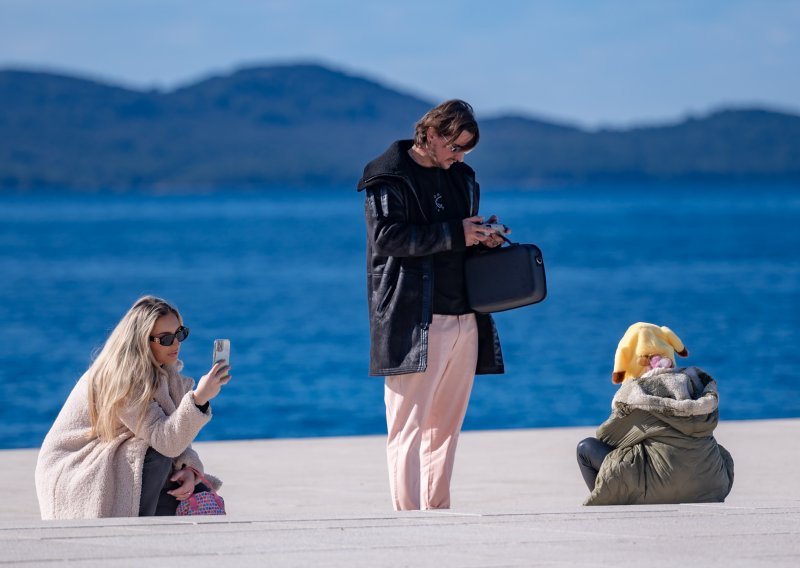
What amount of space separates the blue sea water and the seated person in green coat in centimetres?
173

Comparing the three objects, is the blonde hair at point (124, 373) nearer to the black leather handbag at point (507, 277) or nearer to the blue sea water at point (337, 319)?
the blue sea water at point (337, 319)

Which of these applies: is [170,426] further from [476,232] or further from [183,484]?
[476,232]

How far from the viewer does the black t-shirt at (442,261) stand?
17.2 feet

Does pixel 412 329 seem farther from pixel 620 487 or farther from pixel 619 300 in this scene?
pixel 619 300

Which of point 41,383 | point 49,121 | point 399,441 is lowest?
point 41,383

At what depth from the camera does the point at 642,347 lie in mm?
5211

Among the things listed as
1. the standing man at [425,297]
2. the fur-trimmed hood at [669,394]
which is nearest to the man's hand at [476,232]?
the standing man at [425,297]

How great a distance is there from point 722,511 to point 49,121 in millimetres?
181020

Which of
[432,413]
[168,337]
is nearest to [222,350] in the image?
[168,337]

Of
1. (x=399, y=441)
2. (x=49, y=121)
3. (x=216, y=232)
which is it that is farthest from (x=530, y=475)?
→ (x=49, y=121)

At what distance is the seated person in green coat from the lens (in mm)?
5074

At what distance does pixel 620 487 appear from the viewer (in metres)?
5.10

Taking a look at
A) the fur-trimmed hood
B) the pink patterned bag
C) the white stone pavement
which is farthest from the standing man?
the pink patterned bag

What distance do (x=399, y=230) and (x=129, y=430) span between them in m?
1.07
